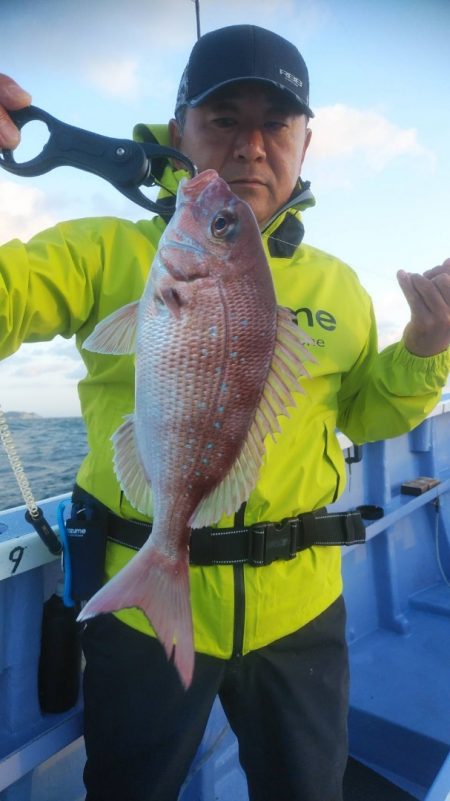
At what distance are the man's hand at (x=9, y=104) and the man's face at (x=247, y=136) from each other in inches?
27.1

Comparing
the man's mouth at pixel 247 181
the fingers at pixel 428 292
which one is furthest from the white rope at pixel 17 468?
the fingers at pixel 428 292

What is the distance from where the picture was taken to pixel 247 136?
1.90 meters

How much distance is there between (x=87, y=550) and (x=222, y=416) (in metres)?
0.75

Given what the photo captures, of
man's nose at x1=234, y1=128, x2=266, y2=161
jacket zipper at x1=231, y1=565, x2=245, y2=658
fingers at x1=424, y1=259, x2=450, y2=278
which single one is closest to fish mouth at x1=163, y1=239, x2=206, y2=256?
man's nose at x1=234, y1=128, x2=266, y2=161

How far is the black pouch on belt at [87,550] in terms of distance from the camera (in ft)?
5.93

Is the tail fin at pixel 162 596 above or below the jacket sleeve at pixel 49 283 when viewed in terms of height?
below

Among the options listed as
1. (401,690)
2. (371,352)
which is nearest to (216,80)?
(371,352)

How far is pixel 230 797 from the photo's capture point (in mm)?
2500

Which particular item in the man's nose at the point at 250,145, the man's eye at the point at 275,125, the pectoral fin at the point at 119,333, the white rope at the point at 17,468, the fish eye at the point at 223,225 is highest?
the man's eye at the point at 275,125

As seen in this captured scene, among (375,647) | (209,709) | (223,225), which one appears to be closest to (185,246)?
(223,225)

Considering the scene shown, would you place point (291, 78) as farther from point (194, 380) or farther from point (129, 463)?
point (129, 463)

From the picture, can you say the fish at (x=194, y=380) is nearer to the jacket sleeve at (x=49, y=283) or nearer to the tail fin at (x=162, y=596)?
the tail fin at (x=162, y=596)

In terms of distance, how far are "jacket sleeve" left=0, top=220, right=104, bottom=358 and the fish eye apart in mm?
462

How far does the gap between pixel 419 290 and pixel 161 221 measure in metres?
0.97
